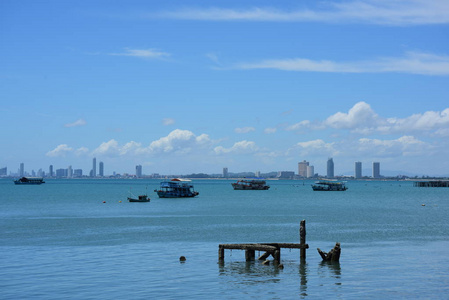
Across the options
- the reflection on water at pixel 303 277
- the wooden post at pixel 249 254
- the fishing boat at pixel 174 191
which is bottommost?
the reflection on water at pixel 303 277

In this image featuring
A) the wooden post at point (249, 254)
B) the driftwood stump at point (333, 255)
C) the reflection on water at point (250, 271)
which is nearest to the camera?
the reflection on water at point (250, 271)

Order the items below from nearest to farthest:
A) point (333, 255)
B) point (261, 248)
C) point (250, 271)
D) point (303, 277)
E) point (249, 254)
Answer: point (303, 277) → point (250, 271) → point (261, 248) → point (333, 255) → point (249, 254)

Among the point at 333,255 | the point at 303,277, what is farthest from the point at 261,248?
the point at 333,255

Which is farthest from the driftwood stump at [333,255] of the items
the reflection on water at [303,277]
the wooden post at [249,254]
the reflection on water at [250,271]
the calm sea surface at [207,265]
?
the wooden post at [249,254]

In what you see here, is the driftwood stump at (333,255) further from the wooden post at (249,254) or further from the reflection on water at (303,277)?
the wooden post at (249,254)

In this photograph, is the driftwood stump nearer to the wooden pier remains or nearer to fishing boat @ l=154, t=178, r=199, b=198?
the wooden pier remains

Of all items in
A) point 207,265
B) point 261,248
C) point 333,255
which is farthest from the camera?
point 333,255

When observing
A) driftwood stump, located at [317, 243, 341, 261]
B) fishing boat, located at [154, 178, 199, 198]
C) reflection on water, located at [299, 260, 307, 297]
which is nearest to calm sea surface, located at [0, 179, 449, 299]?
reflection on water, located at [299, 260, 307, 297]

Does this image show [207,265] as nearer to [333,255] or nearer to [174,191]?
[333,255]

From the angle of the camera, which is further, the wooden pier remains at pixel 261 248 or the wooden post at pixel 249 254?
the wooden post at pixel 249 254

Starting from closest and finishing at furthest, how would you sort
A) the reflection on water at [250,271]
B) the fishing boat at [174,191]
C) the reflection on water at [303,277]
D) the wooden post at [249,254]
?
1. the reflection on water at [303,277]
2. the reflection on water at [250,271]
3. the wooden post at [249,254]
4. the fishing boat at [174,191]

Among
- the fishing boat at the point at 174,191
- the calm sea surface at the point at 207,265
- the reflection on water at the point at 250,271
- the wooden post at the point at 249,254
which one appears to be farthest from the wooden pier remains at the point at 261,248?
the fishing boat at the point at 174,191

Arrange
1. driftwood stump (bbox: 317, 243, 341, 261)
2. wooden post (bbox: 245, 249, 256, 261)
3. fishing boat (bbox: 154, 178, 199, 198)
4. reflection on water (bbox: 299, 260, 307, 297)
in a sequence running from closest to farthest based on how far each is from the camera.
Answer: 1. reflection on water (bbox: 299, 260, 307, 297)
2. driftwood stump (bbox: 317, 243, 341, 261)
3. wooden post (bbox: 245, 249, 256, 261)
4. fishing boat (bbox: 154, 178, 199, 198)

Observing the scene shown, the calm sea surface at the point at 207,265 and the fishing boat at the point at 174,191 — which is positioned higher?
the fishing boat at the point at 174,191
